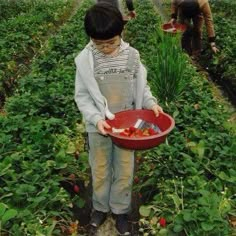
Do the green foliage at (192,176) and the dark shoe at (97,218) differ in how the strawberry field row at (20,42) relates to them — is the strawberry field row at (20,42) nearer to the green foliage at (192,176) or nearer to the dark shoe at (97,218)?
the green foliage at (192,176)

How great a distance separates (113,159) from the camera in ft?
9.70

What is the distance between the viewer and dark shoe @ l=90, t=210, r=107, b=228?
308 cm

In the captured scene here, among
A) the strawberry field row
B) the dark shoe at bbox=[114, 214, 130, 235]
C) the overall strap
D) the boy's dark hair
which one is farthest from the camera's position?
the strawberry field row

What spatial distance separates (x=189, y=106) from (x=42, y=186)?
5.46ft

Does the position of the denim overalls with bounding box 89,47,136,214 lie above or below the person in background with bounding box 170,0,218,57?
above

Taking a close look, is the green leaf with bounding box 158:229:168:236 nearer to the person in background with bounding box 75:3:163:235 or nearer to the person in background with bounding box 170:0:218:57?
the person in background with bounding box 75:3:163:235

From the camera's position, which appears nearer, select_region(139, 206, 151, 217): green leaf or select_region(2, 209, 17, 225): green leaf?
select_region(2, 209, 17, 225): green leaf

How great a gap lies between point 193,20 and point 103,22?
4.36m

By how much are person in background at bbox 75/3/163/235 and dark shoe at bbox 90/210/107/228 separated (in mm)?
203

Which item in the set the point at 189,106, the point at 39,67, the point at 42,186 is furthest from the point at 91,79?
the point at 39,67

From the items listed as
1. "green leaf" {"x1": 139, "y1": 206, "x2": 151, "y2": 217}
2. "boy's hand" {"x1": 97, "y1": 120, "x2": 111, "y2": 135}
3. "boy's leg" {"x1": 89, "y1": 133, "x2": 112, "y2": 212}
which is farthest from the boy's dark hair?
"green leaf" {"x1": 139, "y1": 206, "x2": 151, "y2": 217}

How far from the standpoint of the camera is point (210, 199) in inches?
102

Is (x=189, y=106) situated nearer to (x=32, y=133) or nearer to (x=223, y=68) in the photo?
(x=32, y=133)

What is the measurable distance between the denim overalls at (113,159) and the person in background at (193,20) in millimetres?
3613
